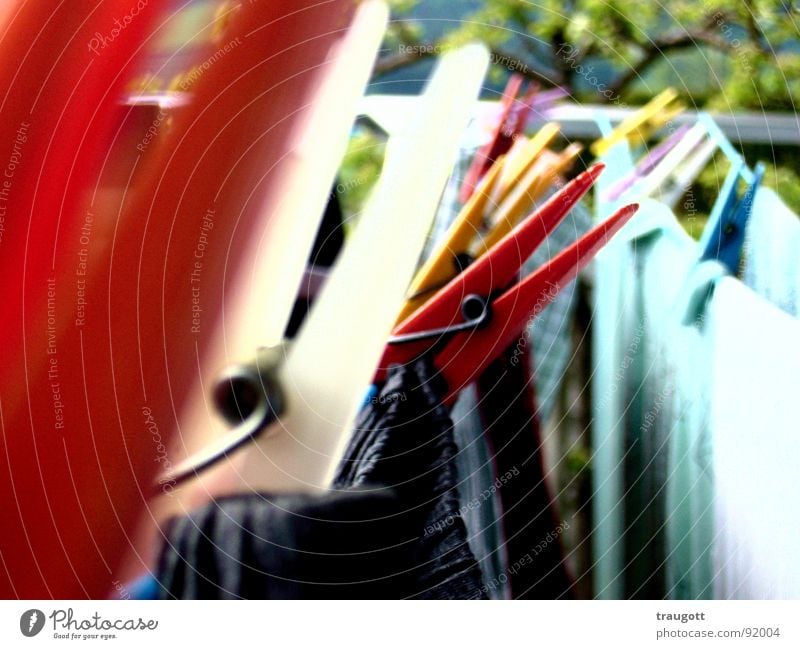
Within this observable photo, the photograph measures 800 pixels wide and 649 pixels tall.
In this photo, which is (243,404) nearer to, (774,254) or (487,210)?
(487,210)

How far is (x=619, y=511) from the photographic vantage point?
55cm

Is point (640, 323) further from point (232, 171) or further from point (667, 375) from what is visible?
A: point (232, 171)

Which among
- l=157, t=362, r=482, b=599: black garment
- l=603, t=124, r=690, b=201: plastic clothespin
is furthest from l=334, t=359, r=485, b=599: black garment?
l=603, t=124, r=690, b=201: plastic clothespin

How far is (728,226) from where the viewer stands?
512 millimetres

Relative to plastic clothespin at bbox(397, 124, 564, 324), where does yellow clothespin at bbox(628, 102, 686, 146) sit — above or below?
above

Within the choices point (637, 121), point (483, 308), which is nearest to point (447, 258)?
point (483, 308)

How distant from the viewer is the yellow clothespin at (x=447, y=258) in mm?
479

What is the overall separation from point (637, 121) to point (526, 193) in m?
0.08

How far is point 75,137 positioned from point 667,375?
0.32 metres

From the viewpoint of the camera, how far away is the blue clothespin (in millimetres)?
507

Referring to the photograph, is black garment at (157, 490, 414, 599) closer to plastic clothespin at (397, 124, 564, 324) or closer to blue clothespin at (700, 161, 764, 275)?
plastic clothespin at (397, 124, 564, 324)

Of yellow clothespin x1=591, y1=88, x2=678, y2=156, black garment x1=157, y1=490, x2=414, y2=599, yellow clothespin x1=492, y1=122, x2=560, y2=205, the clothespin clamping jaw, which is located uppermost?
yellow clothespin x1=591, y1=88, x2=678, y2=156

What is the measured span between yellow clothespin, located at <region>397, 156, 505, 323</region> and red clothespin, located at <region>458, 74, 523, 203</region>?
0.01 m
